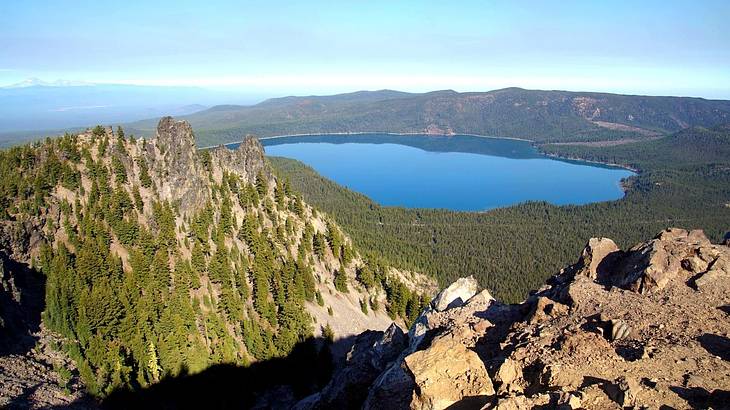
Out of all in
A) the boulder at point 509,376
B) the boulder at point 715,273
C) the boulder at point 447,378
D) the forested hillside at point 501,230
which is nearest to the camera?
the boulder at point 447,378

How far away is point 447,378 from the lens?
15992mm

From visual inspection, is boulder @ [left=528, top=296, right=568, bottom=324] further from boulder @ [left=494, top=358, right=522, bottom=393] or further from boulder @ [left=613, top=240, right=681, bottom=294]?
boulder @ [left=494, top=358, right=522, bottom=393]

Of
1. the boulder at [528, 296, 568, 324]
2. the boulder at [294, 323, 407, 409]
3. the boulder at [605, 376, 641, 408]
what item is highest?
the boulder at [605, 376, 641, 408]

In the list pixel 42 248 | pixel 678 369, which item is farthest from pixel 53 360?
pixel 678 369

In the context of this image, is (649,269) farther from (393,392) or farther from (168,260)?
(168,260)

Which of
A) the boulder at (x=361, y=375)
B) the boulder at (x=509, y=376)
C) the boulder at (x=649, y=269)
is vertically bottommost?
the boulder at (x=361, y=375)

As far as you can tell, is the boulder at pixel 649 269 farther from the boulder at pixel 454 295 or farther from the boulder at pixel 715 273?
the boulder at pixel 454 295

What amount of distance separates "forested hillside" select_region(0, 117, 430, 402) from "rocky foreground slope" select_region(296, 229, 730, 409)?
935 inches

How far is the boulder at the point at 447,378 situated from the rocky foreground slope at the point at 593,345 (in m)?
0.04

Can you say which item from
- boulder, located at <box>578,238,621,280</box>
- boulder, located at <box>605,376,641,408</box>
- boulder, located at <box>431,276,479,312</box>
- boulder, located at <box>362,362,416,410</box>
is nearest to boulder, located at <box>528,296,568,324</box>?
boulder, located at <box>578,238,621,280</box>

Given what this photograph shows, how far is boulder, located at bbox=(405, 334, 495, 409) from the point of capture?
15.6 metres

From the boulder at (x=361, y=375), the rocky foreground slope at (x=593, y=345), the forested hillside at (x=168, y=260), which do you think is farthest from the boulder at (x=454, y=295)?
the forested hillside at (x=168, y=260)

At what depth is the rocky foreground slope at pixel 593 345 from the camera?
15.0 m

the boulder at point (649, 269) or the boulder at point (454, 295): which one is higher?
the boulder at point (649, 269)
